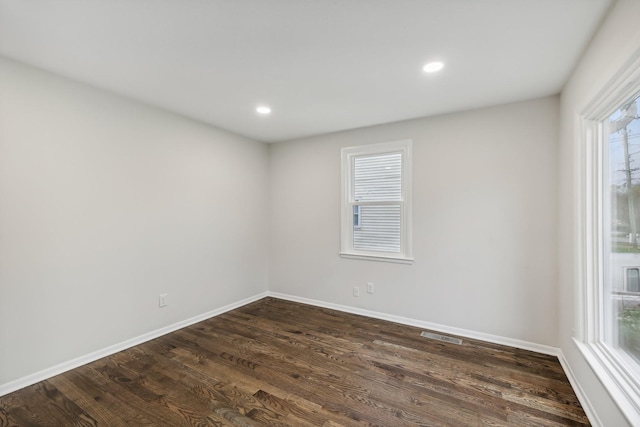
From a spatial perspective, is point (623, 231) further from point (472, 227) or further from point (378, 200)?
point (378, 200)

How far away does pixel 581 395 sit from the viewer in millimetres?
1843

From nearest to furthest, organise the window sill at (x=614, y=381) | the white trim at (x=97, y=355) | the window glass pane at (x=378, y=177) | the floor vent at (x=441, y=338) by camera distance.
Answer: the window sill at (x=614, y=381)
the white trim at (x=97, y=355)
the floor vent at (x=441, y=338)
the window glass pane at (x=378, y=177)

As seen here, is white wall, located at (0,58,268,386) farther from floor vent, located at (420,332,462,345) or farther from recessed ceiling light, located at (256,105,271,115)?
floor vent, located at (420,332,462,345)

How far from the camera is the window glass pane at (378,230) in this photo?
3.34 metres

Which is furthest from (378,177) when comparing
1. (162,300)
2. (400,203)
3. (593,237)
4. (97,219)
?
(97,219)

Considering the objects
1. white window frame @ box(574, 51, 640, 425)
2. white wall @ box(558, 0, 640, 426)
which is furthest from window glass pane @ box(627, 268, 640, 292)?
white wall @ box(558, 0, 640, 426)

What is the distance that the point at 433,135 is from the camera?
3.04 meters

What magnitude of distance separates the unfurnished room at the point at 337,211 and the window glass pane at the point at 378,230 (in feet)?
0.10

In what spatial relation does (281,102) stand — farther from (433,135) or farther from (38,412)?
(38,412)

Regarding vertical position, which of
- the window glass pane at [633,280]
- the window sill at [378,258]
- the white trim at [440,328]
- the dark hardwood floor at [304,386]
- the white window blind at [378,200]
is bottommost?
the dark hardwood floor at [304,386]

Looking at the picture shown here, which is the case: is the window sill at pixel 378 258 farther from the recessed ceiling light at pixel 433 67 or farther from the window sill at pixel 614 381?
the recessed ceiling light at pixel 433 67

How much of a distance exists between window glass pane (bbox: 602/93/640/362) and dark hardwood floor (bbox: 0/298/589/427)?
651mm

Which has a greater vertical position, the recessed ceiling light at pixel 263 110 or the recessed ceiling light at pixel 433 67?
the recessed ceiling light at pixel 263 110

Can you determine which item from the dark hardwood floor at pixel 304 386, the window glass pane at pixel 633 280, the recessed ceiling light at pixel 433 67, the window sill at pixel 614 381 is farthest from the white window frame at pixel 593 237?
the recessed ceiling light at pixel 433 67
